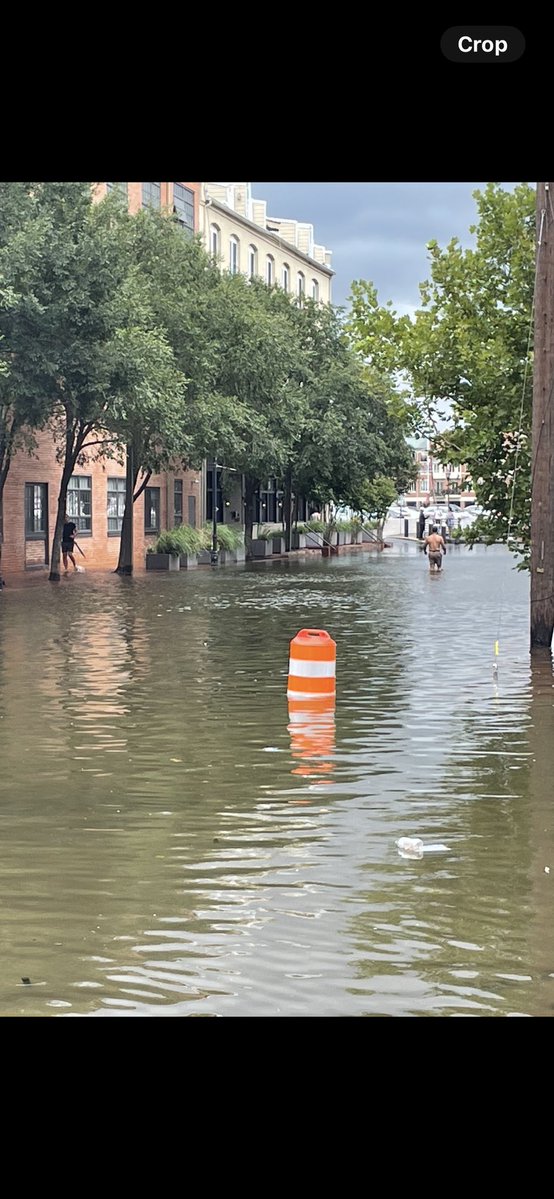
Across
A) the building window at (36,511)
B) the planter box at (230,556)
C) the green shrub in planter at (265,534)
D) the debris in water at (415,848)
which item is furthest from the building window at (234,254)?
the debris in water at (415,848)

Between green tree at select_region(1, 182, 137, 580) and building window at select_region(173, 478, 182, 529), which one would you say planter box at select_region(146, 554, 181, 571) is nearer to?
building window at select_region(173, 478, 182, 529)

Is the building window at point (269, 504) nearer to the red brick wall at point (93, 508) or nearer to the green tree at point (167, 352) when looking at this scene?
the red brick wall at point (93, 508)

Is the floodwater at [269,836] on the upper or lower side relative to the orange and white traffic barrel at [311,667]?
lower

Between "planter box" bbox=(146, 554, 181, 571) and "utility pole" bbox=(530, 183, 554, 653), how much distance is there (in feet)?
99.1

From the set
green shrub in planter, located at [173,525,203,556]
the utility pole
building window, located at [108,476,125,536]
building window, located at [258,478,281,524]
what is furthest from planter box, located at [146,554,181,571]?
the utility pole

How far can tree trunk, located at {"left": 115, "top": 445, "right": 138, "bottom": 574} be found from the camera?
4322 cm

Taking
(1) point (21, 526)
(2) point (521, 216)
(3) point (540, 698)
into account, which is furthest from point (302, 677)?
(1) point (21, 526)

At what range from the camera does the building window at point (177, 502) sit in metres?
60.4

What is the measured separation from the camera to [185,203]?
2493 inches

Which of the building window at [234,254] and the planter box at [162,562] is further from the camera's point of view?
the building window at [234,254]

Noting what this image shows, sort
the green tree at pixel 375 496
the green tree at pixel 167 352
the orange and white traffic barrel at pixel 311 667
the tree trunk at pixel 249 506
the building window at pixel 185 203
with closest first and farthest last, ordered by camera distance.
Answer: the orange and white traffic barrel at pixel 311 667, the green tree at pixel 167 352, the building window at pixel 185 203, the tree trunk at pixel 249 506, the green tree at pixel 375 496

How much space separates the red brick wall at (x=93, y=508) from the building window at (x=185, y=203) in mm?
10238

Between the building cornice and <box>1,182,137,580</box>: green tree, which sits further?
the building cornice
